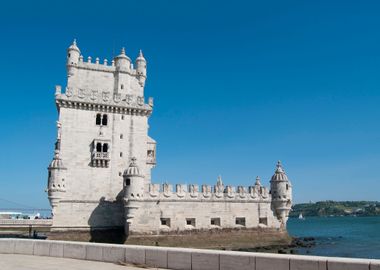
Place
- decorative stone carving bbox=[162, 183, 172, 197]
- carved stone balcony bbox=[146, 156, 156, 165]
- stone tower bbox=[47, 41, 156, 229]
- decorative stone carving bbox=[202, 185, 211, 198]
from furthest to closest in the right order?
carved stone balcony bbox=[146, 156, 156, 165] < decorative stone carving bbox=[202, 185, 211, 198] < decorative stone carving bbox=[162, 183, 172, 197] < stone tower bbox=[47, 41, 156, 229]

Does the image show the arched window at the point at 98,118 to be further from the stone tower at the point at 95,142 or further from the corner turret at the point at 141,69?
the corner turret at the point at 141,69

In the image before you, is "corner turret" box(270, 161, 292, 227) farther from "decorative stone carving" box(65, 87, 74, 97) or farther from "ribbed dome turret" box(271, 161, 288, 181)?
"decorative stone carving" box(65, 87, 74, 97)

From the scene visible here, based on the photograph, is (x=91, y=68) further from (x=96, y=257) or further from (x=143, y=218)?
(x=96, y=257)

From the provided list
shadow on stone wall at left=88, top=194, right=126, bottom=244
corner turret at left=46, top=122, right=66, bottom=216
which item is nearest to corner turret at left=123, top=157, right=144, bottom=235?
shadow on stone wall at left=88, top=194, right=126, bottom=244

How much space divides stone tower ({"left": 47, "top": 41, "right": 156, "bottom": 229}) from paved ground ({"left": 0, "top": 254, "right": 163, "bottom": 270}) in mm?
20892

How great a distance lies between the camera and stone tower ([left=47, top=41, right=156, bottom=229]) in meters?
37.0

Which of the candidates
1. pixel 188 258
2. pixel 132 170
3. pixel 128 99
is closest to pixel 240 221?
pixel 132 170

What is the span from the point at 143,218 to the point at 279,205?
1597cm

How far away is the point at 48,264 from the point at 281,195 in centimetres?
3301

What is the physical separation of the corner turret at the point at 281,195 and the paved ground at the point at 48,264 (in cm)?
3172

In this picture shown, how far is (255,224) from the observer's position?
4144cm

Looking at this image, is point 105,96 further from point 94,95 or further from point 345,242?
point 345,242

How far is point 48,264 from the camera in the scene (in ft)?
45.0

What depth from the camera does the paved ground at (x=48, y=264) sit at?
12.9 m
